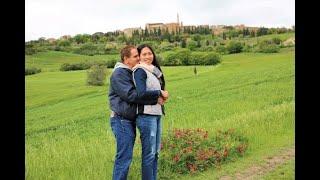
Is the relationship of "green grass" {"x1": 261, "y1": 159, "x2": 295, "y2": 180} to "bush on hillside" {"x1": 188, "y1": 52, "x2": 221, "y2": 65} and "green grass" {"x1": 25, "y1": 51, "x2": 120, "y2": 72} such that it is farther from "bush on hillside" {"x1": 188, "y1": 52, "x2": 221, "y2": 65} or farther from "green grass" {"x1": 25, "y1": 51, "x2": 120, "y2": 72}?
"green grass" {"x1": 25, "y1": 51, "x2": 120, "y2": 72}

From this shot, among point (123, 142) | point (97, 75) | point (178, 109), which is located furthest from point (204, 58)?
point (123, 142)

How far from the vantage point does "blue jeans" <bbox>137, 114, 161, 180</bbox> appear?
5855 mm

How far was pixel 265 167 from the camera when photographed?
7199 mm

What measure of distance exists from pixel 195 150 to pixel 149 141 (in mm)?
1541

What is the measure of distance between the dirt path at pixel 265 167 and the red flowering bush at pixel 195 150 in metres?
0.38

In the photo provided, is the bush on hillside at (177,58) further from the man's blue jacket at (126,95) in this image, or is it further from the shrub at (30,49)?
the man's blue jacket at (126,95)

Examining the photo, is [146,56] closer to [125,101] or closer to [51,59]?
[125,101]


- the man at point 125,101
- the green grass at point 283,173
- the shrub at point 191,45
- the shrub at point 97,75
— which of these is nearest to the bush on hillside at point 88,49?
the shrub at point 97,75

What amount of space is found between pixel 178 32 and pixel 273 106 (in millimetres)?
1837

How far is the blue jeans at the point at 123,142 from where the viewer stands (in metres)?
5.90

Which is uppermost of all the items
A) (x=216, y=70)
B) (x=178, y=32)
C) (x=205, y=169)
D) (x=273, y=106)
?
(x=178, y=32)

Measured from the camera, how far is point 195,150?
7.29 metres
